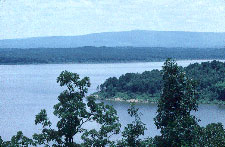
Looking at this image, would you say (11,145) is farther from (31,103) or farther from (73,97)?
(31,103)

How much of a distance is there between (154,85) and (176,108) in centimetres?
3782

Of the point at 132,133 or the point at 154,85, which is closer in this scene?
the point at 132,133

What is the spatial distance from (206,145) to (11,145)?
4290 millimetres

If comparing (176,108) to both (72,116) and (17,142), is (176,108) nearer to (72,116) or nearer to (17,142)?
(72,116)

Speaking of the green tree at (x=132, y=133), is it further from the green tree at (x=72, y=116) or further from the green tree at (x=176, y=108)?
the green tree at (x=176, y=108)

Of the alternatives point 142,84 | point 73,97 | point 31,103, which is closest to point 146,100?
point 142,84

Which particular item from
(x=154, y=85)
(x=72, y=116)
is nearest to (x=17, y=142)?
(x=72, y=116)

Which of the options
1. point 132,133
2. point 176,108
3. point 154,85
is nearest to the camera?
point 132,133

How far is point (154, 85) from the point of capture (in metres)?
47.1

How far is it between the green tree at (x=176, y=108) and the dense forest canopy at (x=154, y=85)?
34796 millimetres

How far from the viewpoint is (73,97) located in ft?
32.1

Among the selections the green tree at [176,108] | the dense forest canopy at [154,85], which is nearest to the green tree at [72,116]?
the green tree at [176,108]

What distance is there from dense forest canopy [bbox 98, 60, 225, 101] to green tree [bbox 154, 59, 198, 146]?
1370 inches

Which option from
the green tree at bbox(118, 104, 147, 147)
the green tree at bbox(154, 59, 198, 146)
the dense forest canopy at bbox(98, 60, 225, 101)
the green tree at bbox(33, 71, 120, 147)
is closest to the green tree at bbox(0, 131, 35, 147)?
the green tree at bbox(33, 71, 120, 147)
